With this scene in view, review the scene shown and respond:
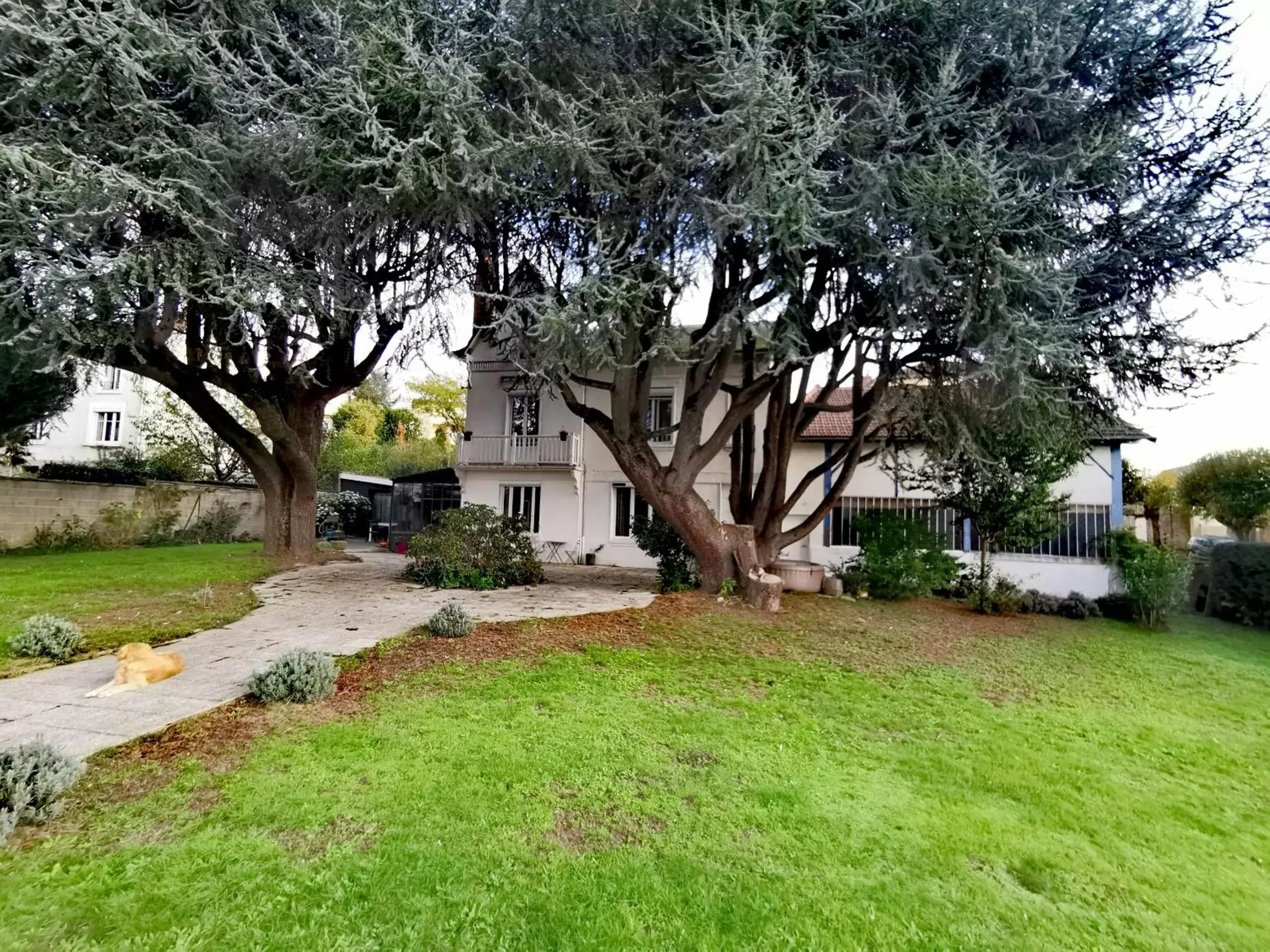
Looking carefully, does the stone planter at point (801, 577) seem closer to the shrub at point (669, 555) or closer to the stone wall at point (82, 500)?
the shrub at point (669, 555)

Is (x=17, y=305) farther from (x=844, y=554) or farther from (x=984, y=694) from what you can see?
(x=844, y=554)

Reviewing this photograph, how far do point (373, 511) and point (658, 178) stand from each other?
22.0 m

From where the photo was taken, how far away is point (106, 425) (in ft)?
96.5

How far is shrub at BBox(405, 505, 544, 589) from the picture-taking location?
11164mm

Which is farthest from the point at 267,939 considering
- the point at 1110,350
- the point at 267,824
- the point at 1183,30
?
the point at 1183,30

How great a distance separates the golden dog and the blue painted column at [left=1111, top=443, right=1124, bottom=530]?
15914 mm

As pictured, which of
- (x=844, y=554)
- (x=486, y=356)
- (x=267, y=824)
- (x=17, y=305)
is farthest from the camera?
(x=486, y=356)

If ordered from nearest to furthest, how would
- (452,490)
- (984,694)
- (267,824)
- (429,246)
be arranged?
(267,824)
(984,694)
(429,246)
(452,490)

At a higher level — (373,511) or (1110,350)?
(1110,350)

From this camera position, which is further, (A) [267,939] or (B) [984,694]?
(B) [984,694]

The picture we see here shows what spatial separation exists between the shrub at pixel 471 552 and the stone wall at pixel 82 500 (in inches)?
419

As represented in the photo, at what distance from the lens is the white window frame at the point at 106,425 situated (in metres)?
29.1

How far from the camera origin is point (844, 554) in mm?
14273

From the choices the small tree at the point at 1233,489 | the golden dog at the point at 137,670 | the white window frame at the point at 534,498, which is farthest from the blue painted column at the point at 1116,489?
the golden dog at the point at 137,670
